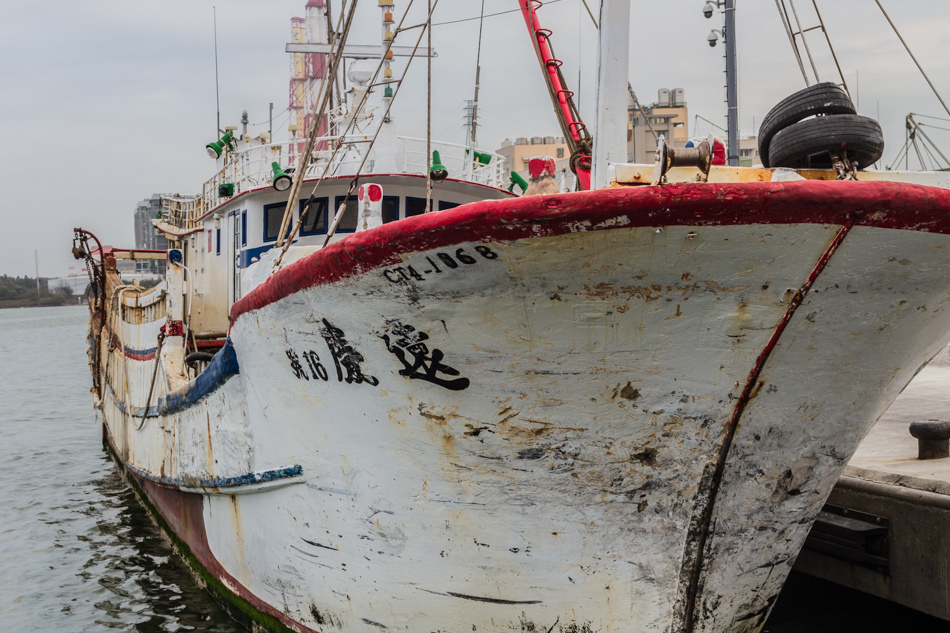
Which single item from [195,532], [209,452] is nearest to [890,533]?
[209,452]

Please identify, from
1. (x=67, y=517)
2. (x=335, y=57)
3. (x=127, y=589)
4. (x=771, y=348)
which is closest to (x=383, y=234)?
(x=771, y=348)

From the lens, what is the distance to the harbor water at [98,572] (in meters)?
6.39

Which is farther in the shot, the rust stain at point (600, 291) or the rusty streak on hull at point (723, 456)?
the rust stain at point (600, 291)

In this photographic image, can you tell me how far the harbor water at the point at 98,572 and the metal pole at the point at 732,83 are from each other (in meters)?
8.55

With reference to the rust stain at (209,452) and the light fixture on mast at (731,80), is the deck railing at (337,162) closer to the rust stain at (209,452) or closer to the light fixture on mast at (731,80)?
the rust stain at (209,452)

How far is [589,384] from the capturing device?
355cm

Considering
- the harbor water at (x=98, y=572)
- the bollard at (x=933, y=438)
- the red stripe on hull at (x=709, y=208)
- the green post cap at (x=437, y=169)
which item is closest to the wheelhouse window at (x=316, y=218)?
the green post cap at (x=437, y=169)

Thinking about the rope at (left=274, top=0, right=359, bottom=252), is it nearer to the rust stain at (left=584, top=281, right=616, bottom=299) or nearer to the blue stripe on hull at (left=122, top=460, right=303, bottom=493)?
the blue stripe on hull at (left=122, top=460, right=303, bottom=493)

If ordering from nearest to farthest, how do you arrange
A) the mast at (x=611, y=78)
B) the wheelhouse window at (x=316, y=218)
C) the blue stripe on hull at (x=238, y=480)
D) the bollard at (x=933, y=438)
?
the mast at (x=611, y=78) < the blue stripe on hull at (x=238, y=480) < the bollard at (x=933, y=438) < the wheelhouse window at (x=316, y=218)

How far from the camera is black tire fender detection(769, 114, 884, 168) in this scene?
391 cm

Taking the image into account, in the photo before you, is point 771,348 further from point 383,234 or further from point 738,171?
point 383,234

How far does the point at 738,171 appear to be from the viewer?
3838 mm

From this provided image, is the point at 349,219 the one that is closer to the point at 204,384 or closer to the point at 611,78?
the point at 204,384

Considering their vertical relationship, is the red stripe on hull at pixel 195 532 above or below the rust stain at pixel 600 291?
below
